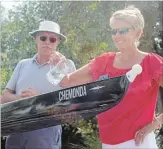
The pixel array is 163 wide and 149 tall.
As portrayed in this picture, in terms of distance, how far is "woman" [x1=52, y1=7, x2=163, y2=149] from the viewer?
184 cm


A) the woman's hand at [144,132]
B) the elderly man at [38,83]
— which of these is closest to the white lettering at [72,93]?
the elderly man at [38,83]

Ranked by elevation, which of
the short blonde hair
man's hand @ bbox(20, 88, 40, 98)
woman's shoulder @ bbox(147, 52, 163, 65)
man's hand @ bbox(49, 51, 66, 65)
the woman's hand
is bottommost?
the woman's hand

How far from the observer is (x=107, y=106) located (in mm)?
1925

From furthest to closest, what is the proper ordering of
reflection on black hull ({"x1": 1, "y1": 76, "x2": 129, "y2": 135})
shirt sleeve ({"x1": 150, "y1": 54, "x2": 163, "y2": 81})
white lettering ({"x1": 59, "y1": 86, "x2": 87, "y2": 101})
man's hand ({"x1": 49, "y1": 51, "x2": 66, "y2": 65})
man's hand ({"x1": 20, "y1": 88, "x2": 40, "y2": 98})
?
man's hand ({"x1": 49, "y1": 51, "x2": 66, "y2": 65})
man's hand ({"x1": 20, "y1": 88, "x2": 40, "y2": 98})
white lettering ({"x1": 59, "y1": 86, "x2": 87, "y2": 101})
reflection on black hull ({"x1": 1, "y1": 76, "x2": 129, "y2": 135})
shirt sleeve ({"x1": 150, "y1": 54, "x2": 163, "y2": 81})

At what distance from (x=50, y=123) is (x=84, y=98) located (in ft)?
1.18

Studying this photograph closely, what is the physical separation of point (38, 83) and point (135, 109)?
84cm

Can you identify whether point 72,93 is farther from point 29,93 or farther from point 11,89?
point 11,89

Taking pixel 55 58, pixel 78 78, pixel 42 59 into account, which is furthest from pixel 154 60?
pixel 42 59

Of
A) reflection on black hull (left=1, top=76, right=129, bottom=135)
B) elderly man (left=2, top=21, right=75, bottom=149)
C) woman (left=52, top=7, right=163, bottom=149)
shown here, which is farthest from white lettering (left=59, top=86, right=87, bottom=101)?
elderly man (left=2, top=21, right=75, bottom=149)

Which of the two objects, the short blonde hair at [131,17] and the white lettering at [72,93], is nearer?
the short blonde hair at [131,17]

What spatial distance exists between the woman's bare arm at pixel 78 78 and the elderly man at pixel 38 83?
20cm

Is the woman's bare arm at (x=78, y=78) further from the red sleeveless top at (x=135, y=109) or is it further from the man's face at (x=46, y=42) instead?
the man's face at (x=46, y=42)

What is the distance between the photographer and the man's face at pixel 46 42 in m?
2.53

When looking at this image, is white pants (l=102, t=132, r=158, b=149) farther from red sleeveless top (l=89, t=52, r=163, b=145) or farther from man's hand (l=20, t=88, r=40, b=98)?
man's hand (l=20, t=88, r=40, b=98)
